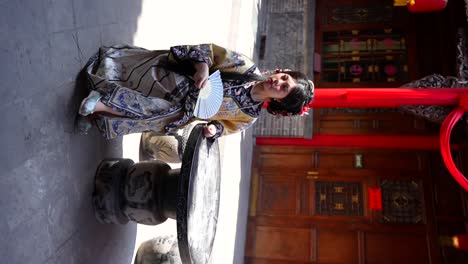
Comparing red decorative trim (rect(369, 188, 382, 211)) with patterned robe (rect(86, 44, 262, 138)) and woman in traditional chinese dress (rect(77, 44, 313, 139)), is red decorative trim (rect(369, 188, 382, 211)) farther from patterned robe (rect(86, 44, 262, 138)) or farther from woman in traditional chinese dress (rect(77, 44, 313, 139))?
patterned robe (rect(86, 44, 262, 138))

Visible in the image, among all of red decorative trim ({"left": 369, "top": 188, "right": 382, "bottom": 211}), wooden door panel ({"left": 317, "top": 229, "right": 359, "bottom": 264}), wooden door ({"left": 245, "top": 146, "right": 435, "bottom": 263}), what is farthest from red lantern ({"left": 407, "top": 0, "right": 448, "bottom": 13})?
wooden door panel ({"left": 317, "top": 229, "right": 359, "bottom": 264})

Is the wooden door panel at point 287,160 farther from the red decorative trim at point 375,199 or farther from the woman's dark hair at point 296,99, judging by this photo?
the woman's dark hair at point 296,99

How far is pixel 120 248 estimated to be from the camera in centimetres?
294

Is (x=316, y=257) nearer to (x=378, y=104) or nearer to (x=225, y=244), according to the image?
(x=225, y=244)

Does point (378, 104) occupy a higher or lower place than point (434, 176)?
higher

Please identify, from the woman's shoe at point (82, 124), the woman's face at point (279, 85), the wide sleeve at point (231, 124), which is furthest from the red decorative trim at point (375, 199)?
the woman's shoe at point (82, 124)

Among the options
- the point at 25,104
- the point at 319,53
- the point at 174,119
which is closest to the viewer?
the point at 25,104

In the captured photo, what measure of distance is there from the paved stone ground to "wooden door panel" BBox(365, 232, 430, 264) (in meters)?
3.60

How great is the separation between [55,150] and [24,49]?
1.90 ft

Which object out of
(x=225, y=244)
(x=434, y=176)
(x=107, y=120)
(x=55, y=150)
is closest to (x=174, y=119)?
(x=107, y=120)

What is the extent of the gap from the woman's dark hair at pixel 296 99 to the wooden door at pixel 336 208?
3633 millimetres

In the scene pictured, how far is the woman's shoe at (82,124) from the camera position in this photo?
2309 mm

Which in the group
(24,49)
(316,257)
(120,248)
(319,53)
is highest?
(319,53)

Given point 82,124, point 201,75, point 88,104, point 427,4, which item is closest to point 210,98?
point 201,75
